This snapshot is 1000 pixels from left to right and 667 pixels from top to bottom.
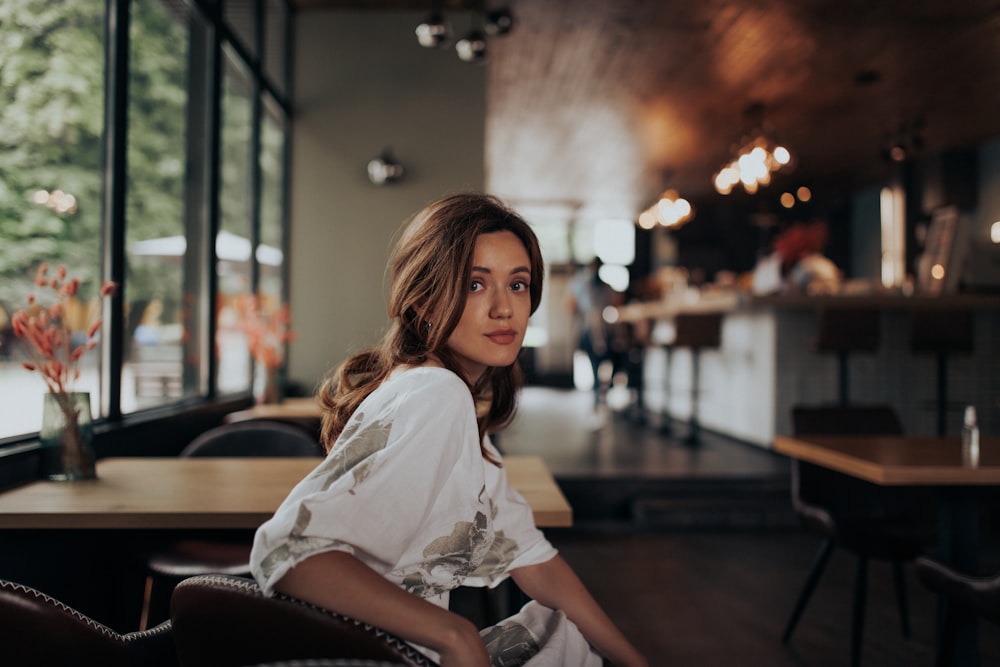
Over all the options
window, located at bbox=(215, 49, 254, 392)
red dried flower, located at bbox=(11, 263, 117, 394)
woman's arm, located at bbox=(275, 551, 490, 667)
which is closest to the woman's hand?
woman's arm, located at bbox=(275, 551, 490, 667)

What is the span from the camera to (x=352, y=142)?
567 cm

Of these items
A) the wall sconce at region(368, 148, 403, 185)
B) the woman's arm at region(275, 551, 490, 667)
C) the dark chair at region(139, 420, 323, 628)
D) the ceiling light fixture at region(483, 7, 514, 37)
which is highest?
the ceiling light fixture at region(483, 7, 514, 37)

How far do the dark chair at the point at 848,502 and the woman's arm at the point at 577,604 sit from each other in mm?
1719

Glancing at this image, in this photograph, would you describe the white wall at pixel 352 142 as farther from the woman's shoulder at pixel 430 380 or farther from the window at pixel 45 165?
the woman's shoulder at pixel 430 380

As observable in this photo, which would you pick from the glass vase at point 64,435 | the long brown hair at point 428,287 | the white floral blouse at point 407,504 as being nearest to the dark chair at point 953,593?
the white floral blouse at point 407,504

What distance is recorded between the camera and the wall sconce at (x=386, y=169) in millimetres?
5453

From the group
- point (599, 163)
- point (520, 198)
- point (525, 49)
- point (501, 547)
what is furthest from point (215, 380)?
point (520, 198)

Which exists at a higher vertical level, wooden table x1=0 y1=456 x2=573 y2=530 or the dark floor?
wooden table x1=0 y1=456 x2=573 y2=530

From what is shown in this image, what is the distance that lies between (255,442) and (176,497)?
2.54ft

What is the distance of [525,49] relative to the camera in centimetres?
638

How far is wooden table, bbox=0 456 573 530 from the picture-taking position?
1.52m

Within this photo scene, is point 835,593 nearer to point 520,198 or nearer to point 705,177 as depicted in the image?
point 705,177

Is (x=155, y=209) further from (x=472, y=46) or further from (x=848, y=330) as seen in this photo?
(x=848, y=330)

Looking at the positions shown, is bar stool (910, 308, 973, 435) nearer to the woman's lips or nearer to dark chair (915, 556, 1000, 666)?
dark chair (915, 556, 1000, 666)
